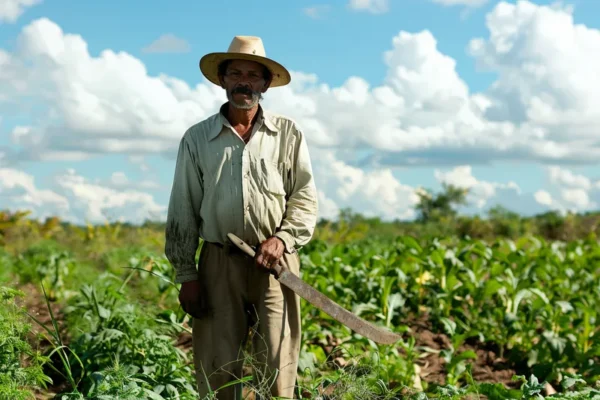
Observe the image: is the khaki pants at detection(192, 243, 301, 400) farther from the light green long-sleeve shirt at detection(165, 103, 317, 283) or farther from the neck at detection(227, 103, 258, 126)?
the neck at detection(227, 103, 258, 126)

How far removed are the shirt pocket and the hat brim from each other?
1.80 feet

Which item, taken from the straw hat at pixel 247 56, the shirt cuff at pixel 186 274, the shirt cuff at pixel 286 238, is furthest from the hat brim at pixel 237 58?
the shirt cuff at pixel 186 274

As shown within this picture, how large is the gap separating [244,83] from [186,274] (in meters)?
1.11

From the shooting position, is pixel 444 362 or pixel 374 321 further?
pixel 374 321

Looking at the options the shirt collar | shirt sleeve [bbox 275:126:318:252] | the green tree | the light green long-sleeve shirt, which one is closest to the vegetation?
the light green long-sleeve shirt

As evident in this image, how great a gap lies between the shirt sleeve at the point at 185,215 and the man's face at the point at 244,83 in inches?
15.5

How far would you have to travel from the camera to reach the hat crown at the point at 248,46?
4.32 metres

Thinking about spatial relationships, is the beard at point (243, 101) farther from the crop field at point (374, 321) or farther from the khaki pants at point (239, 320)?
the crop field at point (374, 321)

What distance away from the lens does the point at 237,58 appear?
4.40 meters

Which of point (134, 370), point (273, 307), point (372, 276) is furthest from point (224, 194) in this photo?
point (372, 276)

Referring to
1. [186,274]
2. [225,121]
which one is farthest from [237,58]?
[186,274]

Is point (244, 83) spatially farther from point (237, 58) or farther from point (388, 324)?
point (388, 324)

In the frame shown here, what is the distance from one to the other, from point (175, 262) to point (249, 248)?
0.49 m

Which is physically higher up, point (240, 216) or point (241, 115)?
point (241, 115)
